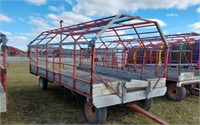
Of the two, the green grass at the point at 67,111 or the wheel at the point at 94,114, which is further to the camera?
the green grass at the point at 67,111

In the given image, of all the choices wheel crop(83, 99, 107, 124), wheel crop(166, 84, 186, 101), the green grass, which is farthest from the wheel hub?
wheel crop(166, 84, 186, 101)

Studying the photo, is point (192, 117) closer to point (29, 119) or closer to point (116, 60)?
point (29, 119)

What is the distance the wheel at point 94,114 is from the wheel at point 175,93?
11.5ft

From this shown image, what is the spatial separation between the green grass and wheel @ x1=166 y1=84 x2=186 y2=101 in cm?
21

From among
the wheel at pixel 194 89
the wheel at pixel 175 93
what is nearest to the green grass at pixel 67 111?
the wheel at pixel 175 93

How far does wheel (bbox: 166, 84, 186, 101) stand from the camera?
6.80 m

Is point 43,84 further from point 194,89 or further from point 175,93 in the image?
point 194,89

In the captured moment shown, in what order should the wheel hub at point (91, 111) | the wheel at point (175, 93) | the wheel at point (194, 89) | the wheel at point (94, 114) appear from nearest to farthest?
the wheel at point (94, 114), the wheel hub at point (91, 111), the wheel at point (175, 93), the wheel at point (194, 89)

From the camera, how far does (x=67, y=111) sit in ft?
18.3

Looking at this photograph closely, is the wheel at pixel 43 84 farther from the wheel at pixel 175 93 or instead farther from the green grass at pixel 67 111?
the wheel at pixel 175 93

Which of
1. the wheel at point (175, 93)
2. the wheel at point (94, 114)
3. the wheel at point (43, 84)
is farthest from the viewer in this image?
the wheel at point (43, 84)

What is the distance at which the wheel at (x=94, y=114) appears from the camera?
14.5ft

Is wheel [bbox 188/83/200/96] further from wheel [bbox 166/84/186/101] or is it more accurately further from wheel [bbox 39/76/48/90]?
wheel [bbox 39/76/48/90]

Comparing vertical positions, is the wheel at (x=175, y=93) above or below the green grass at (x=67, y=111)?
above
